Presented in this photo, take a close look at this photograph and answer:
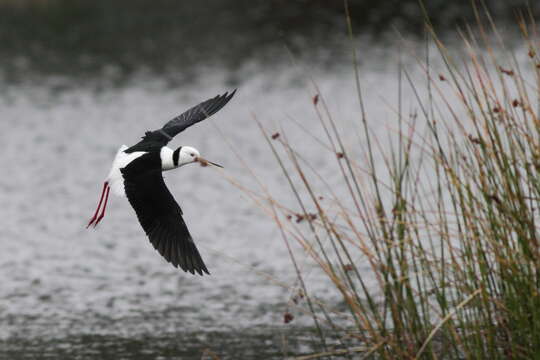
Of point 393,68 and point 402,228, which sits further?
point 393,68

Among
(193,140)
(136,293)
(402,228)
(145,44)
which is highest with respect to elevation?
(145,44)

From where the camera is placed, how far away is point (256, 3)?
32375 millimetres

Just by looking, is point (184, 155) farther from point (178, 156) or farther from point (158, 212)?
point (158, 212)

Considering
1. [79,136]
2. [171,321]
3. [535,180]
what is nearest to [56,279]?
[171,321]

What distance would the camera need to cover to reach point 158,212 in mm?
6352

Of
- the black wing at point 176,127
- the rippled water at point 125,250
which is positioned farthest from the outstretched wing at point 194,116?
the rippled water at point 125,250

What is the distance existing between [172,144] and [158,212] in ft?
32.8

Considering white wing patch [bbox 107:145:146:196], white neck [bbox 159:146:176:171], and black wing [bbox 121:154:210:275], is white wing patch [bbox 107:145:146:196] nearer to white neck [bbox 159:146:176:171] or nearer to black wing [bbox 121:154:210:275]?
black wing [bbox 121:154:210:275]

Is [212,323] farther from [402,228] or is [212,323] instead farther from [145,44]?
[145,44]

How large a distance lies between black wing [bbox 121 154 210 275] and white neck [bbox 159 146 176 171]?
6cm

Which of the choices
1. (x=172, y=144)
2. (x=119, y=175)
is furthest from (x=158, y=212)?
(x=172, y=144)

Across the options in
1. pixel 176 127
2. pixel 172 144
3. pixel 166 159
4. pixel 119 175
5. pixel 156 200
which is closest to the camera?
pixel 166 159

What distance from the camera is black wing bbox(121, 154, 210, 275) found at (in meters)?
6.16

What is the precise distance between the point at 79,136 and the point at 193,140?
7.56ft
